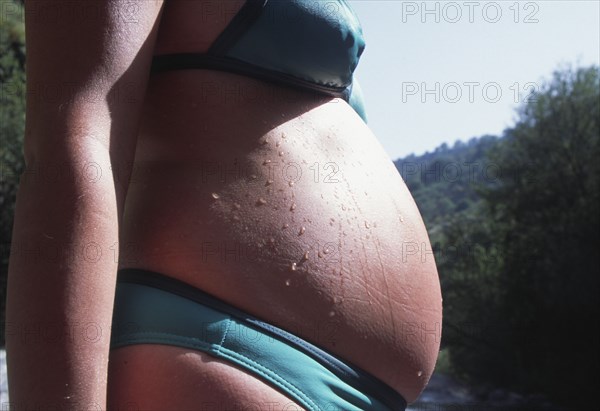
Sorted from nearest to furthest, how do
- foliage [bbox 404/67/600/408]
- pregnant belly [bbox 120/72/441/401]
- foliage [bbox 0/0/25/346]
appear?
1. pregnant belly [bbox 120/72/441/401]
2. foliage [bbox 0/0/25/346]
3. foliage [bbox 404/67/600/408]

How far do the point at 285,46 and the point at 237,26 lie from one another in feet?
0.24

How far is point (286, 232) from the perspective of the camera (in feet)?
2.88

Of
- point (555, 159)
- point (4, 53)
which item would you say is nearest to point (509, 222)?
point (555, 159)

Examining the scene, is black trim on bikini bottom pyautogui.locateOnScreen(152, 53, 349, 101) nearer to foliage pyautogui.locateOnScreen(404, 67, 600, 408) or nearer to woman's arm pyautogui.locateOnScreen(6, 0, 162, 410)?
woman's arm pyautogui.locateOnScreen(6, 0, 162, 410)

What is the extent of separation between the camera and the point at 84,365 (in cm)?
73

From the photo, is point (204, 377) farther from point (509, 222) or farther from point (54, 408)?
point (509, 222)

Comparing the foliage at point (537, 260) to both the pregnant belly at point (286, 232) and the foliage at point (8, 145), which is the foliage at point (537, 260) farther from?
the pregnant belly at point (286, 232)

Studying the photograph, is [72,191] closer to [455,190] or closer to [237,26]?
[237,26]

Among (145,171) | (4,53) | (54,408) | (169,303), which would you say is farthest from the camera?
(4,53)

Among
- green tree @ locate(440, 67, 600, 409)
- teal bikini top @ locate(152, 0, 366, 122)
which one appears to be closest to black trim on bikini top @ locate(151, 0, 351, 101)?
teal bikini top @ locate(152, 0, 366, 122)

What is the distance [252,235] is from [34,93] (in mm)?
316

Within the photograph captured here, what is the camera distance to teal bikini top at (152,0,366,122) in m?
0.94

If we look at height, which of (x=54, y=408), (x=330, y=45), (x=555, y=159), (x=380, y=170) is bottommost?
(x=54, y=408)

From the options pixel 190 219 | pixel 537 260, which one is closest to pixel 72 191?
pixel 190 219
